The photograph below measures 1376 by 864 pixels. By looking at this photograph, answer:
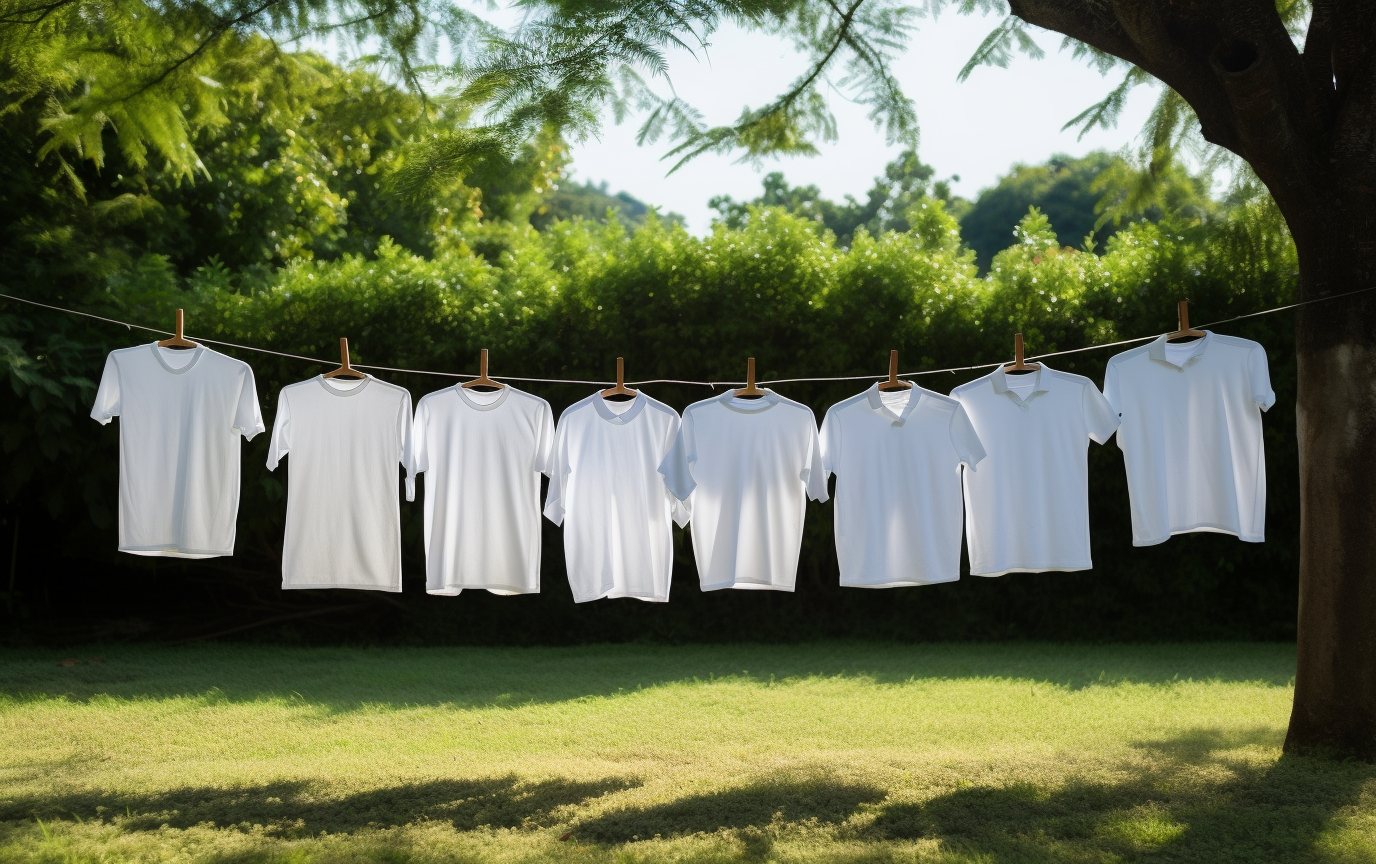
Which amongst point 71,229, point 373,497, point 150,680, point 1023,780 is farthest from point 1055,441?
point 71,229

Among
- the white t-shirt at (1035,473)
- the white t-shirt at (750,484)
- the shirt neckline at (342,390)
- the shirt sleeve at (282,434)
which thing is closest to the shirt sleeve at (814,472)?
the white t-shirt at (750,484)

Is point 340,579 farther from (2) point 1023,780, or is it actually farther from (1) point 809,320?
(1) point 809,320

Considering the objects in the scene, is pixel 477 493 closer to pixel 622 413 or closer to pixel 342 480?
pixel 342 480

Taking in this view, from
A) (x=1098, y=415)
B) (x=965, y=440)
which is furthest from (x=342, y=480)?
A: (x=1098, y=415)

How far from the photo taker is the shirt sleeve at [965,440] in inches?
163

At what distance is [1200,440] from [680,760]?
2552mm

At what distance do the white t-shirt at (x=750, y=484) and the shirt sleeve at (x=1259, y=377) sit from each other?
5.69ft

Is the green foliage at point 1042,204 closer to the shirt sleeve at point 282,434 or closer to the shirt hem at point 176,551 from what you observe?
the shirt sleeve at point 282,434

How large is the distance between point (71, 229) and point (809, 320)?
572 cm

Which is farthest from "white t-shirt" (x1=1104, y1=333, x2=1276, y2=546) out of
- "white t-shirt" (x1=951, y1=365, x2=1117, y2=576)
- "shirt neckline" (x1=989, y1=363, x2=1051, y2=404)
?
"shirt neckline" (x1=989, y1=363, x2=1051, y2=404)

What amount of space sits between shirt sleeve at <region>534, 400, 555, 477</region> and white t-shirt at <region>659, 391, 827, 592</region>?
1.83ft

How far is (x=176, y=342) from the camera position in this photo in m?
4.33

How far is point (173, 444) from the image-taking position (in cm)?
425

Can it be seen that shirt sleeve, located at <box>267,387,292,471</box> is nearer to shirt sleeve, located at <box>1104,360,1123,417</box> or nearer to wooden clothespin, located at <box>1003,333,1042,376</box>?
wooden clothespin, located at <box>1003,333,1042,376</box>
